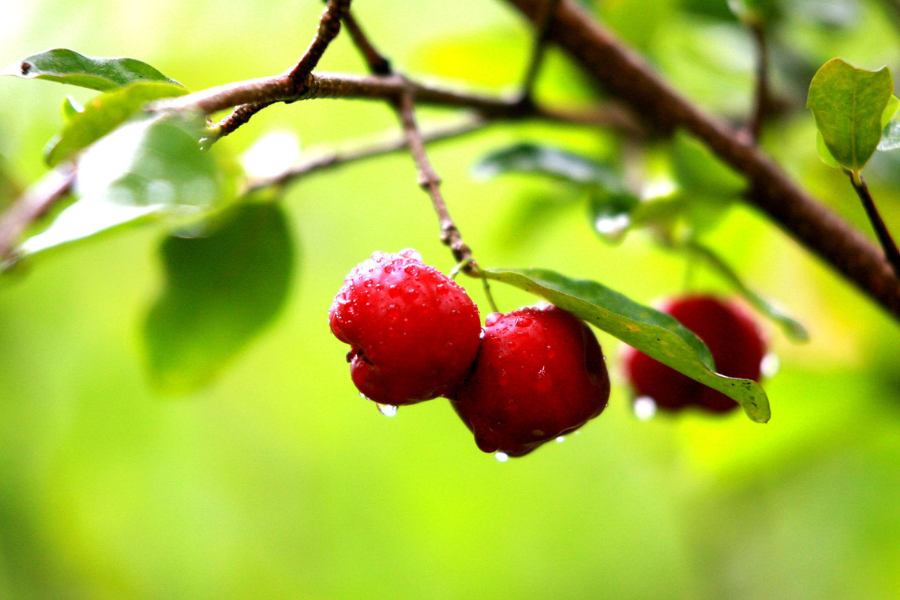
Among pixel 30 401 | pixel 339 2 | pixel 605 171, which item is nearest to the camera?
pixel 339 2

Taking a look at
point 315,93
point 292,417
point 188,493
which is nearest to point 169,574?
point 188,493

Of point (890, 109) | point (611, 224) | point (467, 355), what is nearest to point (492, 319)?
point (467, 355)

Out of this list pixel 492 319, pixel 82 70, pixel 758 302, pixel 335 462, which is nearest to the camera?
pixel 82 70

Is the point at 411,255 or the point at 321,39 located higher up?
the point at 321,39

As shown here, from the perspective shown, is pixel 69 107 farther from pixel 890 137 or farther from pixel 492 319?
pixel 890 137

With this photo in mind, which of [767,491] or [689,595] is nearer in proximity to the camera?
[767,491]

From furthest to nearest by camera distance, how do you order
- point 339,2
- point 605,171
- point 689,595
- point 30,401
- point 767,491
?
point 689,595 < point 30,401 < point 767,491 < point 605,171 < point 339,2

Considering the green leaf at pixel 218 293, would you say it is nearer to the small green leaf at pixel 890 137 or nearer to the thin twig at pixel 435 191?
the thin twig at pixel 435 191

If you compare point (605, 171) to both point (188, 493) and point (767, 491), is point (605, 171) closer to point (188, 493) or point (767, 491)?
point (767, 491)
